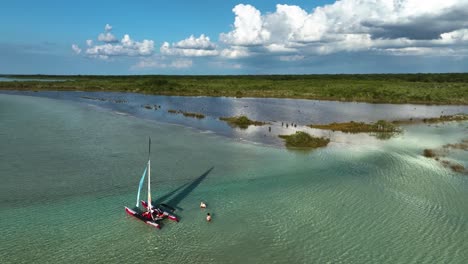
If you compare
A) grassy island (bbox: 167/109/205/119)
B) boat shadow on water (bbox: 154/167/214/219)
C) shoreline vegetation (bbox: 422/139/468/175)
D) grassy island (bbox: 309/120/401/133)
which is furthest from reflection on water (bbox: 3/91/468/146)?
boat shadow on water (bbox: 154/167/214/219)

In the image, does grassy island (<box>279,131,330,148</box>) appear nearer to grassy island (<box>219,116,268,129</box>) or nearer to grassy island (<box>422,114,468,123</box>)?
grassy island (<box>219,116,268,129</box>)

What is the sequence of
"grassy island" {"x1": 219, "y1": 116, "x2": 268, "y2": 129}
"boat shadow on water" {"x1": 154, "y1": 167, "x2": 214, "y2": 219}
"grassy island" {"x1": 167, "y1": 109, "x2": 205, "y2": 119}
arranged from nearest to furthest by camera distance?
"boat shadow on water" {"x1": 154, "y1": 167, "x2": 214, "y2": 219} → "grassy island" {"x1": 219, "y1": 116, "x2": 268, "y2": 129} → "grassy island" {"x1": 167, "y1": 109, "x2": 205, "y2": 119}

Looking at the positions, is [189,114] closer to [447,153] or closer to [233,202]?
[447,153]

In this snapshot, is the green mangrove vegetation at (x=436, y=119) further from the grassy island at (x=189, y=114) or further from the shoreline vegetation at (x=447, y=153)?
the grassy island at (x=189, y=114)

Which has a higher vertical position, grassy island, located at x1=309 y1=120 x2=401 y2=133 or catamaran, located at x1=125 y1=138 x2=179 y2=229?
grassy island, located at x1=309 y1=120 x2=401 y2=133

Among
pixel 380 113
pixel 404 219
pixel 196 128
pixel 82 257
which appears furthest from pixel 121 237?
pixel 380 113

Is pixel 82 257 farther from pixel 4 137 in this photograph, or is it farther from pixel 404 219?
pixel 4 137
